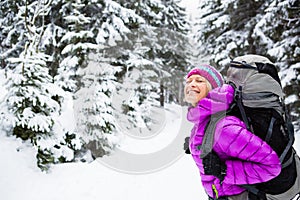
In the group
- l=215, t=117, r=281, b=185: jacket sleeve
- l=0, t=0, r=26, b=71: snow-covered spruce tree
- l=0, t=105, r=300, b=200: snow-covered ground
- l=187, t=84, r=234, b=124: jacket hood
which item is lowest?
l=0, t=105, r=300, b=200: snow-covered ground

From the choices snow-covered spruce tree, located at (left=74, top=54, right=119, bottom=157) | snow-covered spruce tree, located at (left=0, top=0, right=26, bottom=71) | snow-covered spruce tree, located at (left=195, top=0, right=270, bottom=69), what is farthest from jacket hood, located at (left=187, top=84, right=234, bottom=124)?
snow-covered spruce tree, located at (left=0, top=0, right=26, bottom=71)

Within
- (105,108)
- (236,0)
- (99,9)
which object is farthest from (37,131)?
(236,0)

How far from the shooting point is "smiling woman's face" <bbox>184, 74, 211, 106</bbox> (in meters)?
1.75

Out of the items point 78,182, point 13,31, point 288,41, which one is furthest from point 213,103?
point 13,31

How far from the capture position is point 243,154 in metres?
1.53

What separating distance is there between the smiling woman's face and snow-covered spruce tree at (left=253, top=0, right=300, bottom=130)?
7712 millimetres

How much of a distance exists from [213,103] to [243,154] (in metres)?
0.35

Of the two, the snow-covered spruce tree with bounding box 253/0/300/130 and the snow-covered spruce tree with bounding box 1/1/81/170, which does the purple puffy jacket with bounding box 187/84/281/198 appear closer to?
the snow-covered spruce tree with bounding box 1/1/81/170

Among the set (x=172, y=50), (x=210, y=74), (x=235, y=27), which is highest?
(x=235, y=27)

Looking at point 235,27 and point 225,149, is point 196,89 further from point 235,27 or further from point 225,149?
point 235,27

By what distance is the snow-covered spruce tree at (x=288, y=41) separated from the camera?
8477 mm

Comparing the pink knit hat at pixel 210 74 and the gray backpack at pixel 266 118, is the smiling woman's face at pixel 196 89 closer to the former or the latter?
the pink knit hat at pixel 210 74

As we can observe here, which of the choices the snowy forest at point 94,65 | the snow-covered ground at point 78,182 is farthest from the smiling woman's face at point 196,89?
the snow-covered ground at point 78,182

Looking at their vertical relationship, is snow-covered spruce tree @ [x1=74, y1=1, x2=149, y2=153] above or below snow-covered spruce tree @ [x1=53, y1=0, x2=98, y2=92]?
below
